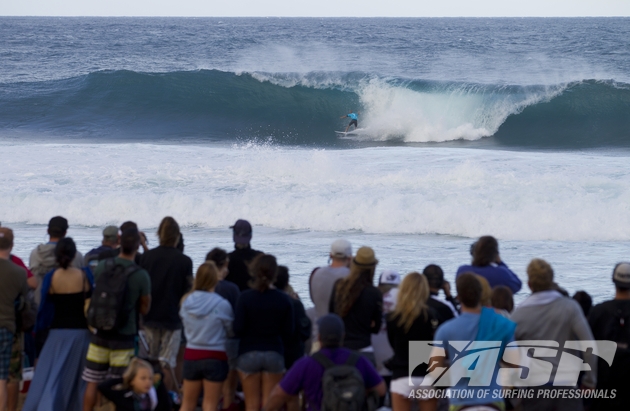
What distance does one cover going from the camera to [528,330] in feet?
11.3

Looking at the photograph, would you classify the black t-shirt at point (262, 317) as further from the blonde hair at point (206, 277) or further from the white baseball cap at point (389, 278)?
the white baseball cap at point (389, 278)

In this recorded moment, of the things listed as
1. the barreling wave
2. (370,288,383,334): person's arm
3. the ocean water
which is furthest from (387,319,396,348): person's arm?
the barreling wave

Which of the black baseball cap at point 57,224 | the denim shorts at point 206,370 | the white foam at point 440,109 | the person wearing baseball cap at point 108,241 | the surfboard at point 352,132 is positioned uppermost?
the white foam at point 440,109

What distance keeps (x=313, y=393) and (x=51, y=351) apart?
165 cm

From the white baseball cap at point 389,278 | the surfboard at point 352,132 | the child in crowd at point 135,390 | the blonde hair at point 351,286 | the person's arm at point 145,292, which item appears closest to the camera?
the child in crowd at point 135,390

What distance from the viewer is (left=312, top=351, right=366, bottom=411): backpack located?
3.01 m

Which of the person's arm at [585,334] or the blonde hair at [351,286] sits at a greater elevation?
the blonde hair at [351,286]

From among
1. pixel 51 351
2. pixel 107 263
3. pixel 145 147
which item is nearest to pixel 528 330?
pixel 107 263

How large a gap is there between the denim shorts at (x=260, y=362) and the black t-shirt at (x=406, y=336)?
25.5 inches

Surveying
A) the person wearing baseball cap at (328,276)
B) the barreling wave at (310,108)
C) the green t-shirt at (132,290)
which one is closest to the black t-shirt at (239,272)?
the person wearing baseball cap at (328,276)

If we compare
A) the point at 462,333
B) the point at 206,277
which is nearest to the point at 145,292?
the point at 206,277

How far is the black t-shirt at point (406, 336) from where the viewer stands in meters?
3.47

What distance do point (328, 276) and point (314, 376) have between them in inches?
36.3

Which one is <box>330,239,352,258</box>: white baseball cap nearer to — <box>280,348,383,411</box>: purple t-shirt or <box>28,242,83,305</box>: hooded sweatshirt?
<box>280,348,383,411</box>: purple t-shirt
